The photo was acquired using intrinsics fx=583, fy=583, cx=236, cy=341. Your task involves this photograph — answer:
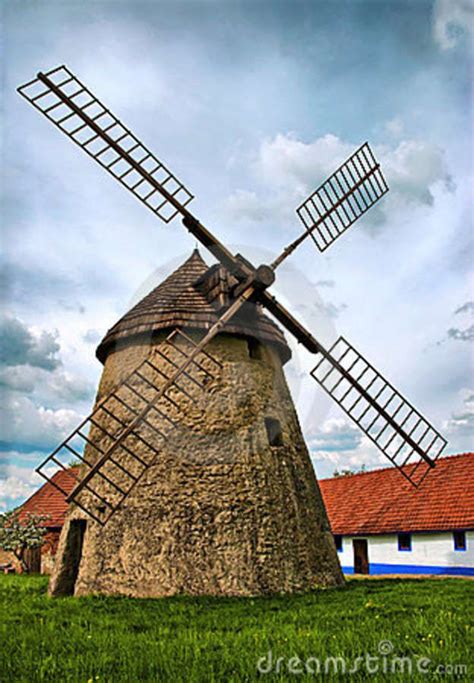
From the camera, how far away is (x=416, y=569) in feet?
57.5

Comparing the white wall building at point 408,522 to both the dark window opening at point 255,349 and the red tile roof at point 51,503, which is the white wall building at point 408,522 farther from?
the red tile roof at point 51,503

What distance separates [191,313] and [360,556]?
43.5 feet

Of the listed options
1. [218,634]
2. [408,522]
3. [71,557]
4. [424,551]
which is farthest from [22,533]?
[218,634]

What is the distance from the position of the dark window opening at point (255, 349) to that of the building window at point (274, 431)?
1.31 meters

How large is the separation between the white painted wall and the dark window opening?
29.0 feet

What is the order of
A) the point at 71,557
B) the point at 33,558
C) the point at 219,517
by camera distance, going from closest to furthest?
1. the point at 219,517
2. the point at 71,557
3. the point at 33,558

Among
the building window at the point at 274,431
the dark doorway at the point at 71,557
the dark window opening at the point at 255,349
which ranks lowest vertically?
the dark doorway at the point at 71,557

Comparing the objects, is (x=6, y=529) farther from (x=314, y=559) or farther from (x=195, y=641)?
(x=195, y=641)

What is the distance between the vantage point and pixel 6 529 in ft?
68.1

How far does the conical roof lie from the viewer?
11.1m

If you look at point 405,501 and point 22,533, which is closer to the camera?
point 405,501

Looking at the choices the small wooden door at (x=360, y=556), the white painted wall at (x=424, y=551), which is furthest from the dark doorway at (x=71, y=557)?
the small wooden door at (x=360, y=556)

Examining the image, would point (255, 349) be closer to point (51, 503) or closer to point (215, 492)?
point (215, 492)

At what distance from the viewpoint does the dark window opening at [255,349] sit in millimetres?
11797
